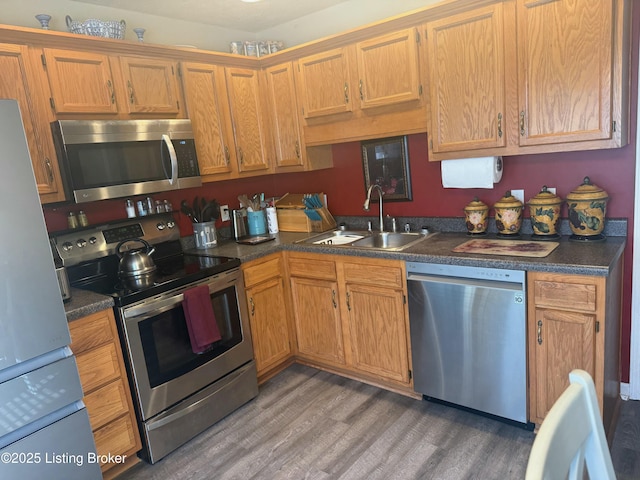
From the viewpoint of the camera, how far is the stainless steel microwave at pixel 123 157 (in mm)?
2213

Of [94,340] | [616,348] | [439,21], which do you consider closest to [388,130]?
[439,21]

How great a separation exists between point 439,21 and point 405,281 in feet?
4.64

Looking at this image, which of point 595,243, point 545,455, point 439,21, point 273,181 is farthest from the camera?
point 273,181

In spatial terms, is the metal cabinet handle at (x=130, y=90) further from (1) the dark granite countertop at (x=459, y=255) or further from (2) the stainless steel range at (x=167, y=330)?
(1) the dark granite countertop at (x=459, y=255)

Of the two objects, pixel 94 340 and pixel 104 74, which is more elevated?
pixel 104 74

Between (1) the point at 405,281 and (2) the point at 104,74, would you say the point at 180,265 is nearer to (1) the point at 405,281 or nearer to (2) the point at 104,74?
(2) the point at 104,74

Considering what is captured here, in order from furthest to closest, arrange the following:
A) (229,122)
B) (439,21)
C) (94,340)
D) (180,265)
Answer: (229,122) < (180,265) < (439,21) < (94,340)

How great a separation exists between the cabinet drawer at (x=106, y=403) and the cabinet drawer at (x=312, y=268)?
125 centimetres

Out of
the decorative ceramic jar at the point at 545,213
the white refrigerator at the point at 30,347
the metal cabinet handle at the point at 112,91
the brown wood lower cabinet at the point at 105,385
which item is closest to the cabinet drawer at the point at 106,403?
the brown wood lower cabinet at the point at 105,385

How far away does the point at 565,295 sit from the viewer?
75.7 inches

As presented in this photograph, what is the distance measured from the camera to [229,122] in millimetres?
3021

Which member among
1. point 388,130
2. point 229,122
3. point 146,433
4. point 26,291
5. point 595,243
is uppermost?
point 229,122

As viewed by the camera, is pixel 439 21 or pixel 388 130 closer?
pixel 439 21

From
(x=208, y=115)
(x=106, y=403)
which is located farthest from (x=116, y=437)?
(x=208, y=115)
